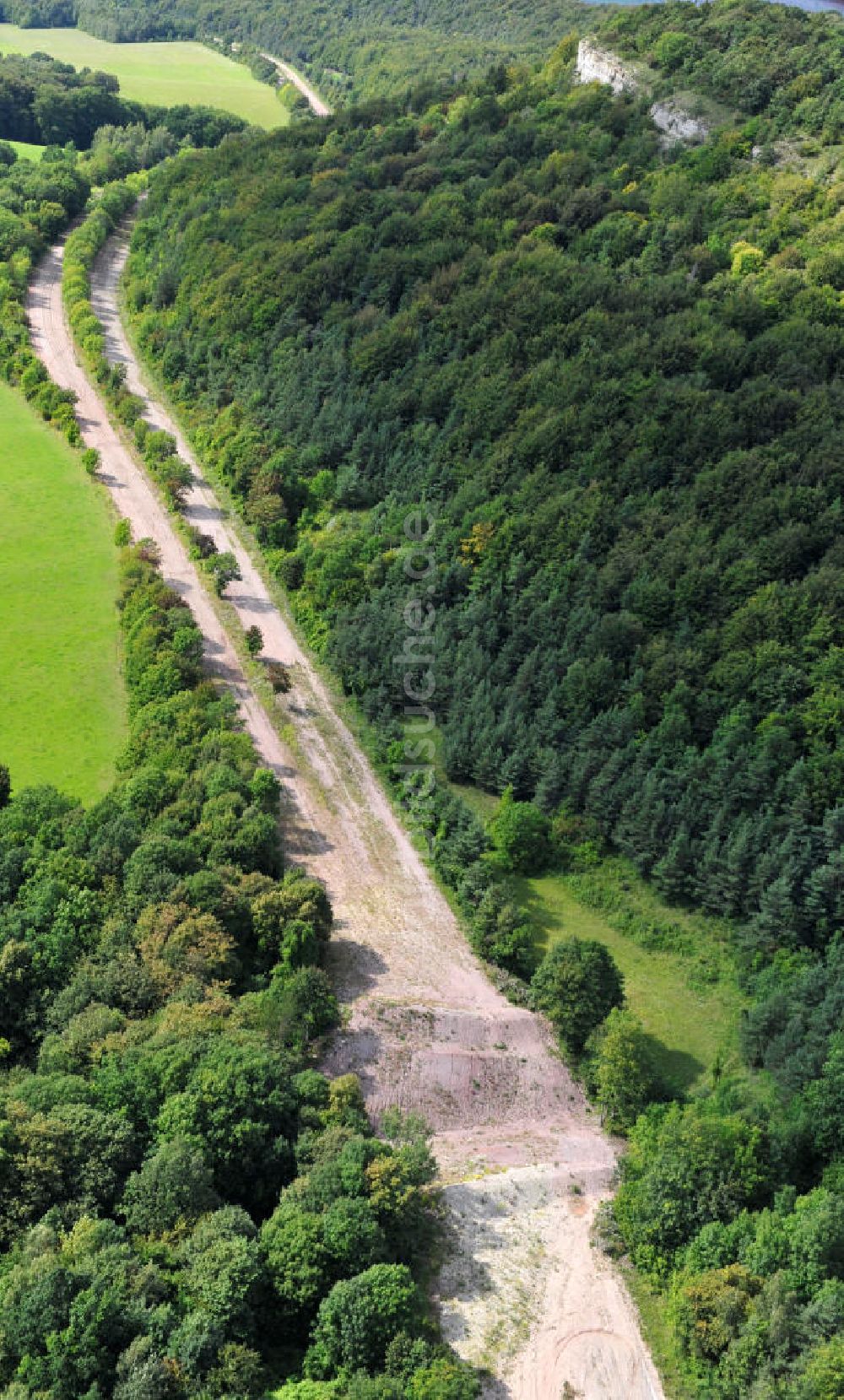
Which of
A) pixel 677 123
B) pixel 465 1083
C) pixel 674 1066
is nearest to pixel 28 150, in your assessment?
pixel 677 123

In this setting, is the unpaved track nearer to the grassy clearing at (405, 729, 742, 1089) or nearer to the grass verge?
the grassy clearing at (405, 729, 742, 1089)

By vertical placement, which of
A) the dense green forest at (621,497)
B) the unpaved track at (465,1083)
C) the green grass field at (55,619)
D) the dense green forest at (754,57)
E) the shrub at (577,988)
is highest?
the dense green forest at (754,57)

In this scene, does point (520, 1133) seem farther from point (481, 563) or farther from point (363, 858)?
point (481, 563)

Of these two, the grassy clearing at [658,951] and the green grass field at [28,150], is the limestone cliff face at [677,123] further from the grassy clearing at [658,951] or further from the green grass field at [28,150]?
the green grass field at [28,150]

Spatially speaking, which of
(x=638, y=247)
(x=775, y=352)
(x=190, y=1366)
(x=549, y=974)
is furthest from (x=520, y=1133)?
(x=638, y=247)

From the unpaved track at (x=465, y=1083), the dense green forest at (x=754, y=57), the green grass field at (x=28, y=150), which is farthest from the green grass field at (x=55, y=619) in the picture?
the green grass field at (x=28, y=150)

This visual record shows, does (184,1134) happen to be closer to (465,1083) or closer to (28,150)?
(465,1083)

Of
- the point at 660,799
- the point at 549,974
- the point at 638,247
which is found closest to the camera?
the point at 549,974
